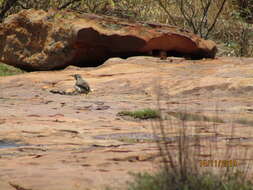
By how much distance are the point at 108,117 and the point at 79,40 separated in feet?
21.1

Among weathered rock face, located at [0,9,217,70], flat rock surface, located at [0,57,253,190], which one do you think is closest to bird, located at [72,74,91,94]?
flat rock surface, located at [0,57,253,190]

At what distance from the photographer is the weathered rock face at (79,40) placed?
1357 centimetres

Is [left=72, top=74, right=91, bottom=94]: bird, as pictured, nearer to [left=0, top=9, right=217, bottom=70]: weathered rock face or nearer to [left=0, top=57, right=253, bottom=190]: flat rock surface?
[left=0, top=57, right=253, bottom=190]: flat rock surface

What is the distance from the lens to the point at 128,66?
12.7 m

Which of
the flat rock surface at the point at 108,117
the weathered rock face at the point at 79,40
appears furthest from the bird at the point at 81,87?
the weathered rock face at the point at 79,40

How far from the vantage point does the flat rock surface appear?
370 centimetres

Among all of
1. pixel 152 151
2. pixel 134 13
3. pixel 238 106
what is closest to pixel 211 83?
pixel 238 106

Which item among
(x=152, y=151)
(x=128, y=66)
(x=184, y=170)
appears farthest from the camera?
(x=128, y=66)

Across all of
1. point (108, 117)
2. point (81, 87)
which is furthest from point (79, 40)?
point (108, 117)

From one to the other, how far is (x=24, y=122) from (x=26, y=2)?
11.3 metres

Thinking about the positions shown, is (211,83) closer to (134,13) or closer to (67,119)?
(67,119)

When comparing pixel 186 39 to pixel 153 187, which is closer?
pixel 153 187

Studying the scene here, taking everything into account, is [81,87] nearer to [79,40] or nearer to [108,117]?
[79,40]

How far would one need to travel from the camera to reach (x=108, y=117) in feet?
23.9
